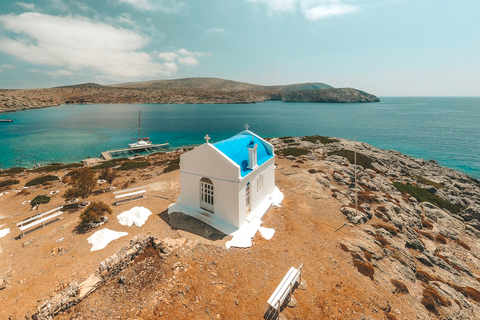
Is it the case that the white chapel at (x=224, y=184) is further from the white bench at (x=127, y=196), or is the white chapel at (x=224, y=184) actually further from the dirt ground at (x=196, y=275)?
the white bench at (x=127, y=196)

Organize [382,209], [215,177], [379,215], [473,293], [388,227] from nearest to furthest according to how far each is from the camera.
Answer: [473,293]
[215,177]
[388,227]
[379,215]
[382,209]

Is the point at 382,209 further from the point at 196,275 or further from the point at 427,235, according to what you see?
the point at 196,275

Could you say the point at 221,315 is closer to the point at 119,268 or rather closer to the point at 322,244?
Result: the point at 119,268

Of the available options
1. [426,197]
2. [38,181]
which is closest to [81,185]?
[38,181]

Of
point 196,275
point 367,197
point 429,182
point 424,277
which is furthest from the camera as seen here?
point 429,182

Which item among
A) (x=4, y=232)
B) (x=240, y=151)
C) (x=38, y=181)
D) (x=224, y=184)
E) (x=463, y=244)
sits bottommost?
(x=463, y=244)

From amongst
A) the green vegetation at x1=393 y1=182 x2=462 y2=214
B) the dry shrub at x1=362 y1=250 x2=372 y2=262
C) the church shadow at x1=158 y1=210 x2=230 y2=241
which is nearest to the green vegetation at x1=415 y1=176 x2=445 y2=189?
the green vegetation at x1=393 y1=182 x2=462 y2=214
